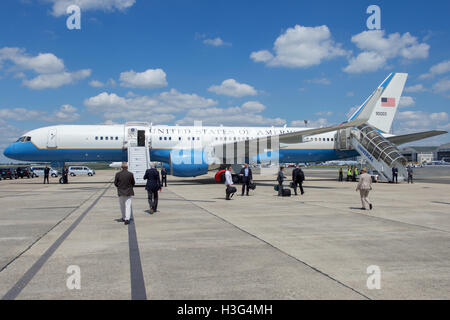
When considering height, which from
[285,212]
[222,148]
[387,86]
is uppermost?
[387,86]

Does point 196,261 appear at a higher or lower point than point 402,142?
lower

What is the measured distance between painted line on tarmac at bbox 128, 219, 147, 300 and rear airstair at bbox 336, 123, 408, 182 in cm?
2434

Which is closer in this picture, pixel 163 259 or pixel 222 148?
pixel 163 259

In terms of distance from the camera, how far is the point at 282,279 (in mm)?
4785

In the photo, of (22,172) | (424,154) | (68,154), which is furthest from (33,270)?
(424,154)

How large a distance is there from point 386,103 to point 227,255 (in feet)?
102

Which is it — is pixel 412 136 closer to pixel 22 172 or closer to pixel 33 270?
pixel 33 270

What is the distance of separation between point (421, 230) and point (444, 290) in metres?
4.40

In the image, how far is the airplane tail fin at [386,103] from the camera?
31.8m

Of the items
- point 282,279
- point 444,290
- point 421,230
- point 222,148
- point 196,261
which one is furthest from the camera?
point 222,148

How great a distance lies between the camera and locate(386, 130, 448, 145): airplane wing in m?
26.2

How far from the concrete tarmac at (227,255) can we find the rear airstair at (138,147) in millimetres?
12138
